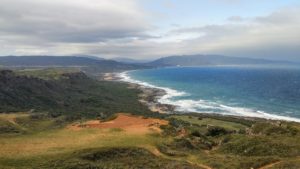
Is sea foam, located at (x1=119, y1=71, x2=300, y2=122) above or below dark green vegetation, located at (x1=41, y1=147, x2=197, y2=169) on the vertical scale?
below

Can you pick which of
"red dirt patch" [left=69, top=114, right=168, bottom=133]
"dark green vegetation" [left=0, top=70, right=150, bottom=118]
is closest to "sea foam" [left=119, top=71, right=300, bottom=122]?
"dark green vegetation" [left=0, top=70, right=150, bottom=118]

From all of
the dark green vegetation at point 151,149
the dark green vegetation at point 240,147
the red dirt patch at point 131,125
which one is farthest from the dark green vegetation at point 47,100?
the dark green vegetation at point 240,147

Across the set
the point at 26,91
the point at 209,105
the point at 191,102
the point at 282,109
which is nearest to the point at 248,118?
the point at 282,109

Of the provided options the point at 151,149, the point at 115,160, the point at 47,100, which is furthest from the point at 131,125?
the point at 47,100

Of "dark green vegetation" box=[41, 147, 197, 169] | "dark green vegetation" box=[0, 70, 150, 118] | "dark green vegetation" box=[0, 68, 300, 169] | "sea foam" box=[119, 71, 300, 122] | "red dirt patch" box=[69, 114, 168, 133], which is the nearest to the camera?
"dark green vegetation" box=[41, 147, 197, 169]

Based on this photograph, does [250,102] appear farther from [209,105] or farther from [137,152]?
[137,152]

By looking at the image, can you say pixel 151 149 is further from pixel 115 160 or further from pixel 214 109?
pixel 214 109

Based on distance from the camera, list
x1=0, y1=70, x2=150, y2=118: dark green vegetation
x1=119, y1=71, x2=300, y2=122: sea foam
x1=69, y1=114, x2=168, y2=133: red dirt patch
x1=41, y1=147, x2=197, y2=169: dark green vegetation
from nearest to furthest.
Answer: x1=41, y1=147, x2=197, y2=169: dark green vegetation → x1=69, y1=114, x2=168, y2=133: red dirt patch → x1=0, y1=70, x2=150, y2=118: dark green vegetation → x1=119, y1=71, x2=300, y2=122: sea foam

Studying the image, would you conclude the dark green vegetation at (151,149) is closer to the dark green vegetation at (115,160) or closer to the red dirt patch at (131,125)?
the dark green vegetation at (115,160)

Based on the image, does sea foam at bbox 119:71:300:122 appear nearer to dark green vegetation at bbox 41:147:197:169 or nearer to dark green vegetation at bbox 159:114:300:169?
dark green vegetation at bbox 159:114:300:169

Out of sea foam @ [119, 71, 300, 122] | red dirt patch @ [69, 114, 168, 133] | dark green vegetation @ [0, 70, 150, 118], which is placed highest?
red dirt patch @ [69, 114, 168, 133]

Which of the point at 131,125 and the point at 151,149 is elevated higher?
the point at 131,125
